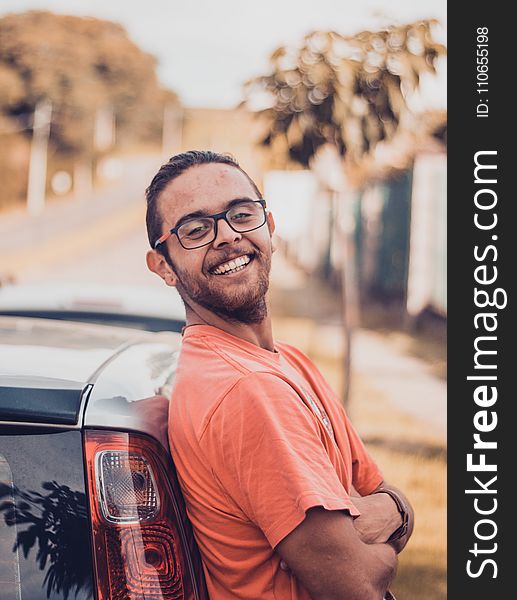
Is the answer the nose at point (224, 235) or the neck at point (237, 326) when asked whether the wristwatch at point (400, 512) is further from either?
the nose at point (224, 235)

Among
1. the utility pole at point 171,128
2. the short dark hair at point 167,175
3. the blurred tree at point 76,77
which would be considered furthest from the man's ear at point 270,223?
the utility pole at point 171,128

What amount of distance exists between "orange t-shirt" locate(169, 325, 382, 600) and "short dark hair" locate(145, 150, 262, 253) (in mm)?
473

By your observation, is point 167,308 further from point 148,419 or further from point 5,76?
point 5,76

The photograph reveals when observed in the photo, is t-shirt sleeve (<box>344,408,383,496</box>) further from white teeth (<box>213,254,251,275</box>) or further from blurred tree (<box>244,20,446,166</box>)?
blurred tree (<box>244,20,446,166</box>)

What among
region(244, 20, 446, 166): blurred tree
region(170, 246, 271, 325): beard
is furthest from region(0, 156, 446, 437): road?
region(170, 246, 271, 325): beard

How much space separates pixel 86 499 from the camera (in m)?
1.90

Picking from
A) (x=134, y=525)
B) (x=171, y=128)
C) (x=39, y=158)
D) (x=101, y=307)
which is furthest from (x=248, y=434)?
(x=171, y=128)

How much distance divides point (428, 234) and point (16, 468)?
13154mm

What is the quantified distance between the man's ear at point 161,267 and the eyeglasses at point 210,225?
0.09 m

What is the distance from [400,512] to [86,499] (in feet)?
2.96

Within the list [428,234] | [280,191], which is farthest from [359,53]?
[280,191]

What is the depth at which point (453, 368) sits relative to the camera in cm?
408

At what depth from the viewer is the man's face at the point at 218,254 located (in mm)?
2373

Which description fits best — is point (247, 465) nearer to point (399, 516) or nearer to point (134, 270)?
point (399, 516)
